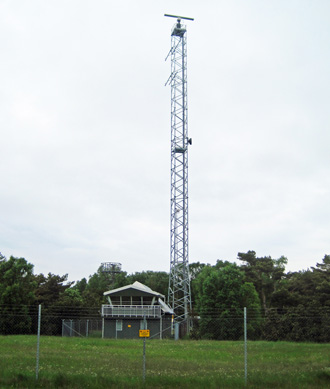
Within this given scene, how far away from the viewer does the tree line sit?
33.8m

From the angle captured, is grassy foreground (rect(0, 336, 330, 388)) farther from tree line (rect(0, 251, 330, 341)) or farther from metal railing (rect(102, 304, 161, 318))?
metal railing (rect(102, 304, 161, 318))

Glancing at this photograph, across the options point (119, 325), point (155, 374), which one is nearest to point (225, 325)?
point (119, 325)

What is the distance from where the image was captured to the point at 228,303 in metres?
39.8

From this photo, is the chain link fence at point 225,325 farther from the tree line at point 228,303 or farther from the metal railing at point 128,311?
the metal railing at point 128,311

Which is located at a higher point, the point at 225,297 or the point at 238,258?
the point at 238,258

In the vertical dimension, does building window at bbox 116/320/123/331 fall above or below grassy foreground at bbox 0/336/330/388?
below

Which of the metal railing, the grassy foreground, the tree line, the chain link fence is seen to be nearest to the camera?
the grassy foreground

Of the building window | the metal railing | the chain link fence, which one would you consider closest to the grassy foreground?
the chain link fence

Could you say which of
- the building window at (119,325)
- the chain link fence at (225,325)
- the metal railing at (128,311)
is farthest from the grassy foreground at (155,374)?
the building window at (119,325)

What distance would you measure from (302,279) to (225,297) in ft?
68.0

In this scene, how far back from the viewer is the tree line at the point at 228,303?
3378cm

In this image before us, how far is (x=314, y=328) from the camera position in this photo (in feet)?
101

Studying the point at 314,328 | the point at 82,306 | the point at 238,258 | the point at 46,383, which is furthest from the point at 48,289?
the point at 46,383

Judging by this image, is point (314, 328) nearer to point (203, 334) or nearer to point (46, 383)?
point (203, 334)
